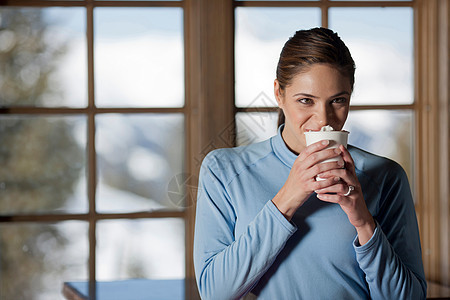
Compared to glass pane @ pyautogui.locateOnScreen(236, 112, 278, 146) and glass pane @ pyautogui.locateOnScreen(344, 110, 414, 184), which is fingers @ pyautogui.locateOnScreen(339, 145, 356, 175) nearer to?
glass pane @ pyautogui.locateOnScreen(236, 112, 278, 146)

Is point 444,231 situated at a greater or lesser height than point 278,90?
lesser

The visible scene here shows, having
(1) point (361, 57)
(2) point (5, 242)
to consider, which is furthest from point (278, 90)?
(2) point (5, 242)

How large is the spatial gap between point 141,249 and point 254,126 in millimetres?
609

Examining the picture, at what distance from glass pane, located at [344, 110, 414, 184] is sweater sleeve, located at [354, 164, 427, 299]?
0.96m

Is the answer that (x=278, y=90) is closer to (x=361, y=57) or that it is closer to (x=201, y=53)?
(x=201, y=53)

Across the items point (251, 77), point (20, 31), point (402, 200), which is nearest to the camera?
point (402, 200)

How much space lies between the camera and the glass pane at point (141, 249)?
72.7 inches

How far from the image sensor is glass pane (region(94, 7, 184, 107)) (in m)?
1.82

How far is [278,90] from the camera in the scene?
1031mm

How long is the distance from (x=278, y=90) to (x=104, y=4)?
102cm

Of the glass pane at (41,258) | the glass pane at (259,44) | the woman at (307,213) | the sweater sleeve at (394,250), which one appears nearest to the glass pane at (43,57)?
the glass pane at (41,258)

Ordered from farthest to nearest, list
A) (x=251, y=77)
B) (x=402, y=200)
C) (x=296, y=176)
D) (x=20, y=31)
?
(x=251, y=77) < (x=20, y=31) < (x=402, y=200) < (x=296, y=176)

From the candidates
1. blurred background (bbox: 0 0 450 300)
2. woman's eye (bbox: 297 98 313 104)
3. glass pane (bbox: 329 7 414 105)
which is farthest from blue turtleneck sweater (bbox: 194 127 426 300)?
glass pane (bbox: 329 7 414 105)

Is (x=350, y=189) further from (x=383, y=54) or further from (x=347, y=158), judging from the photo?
(x=383, y=54)
